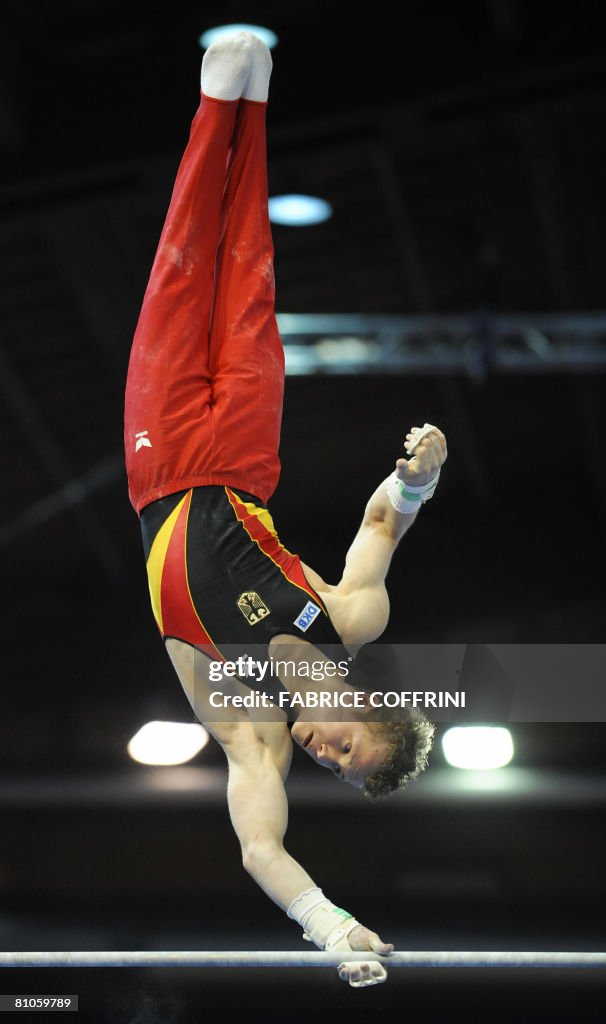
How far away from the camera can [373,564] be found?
4.06 m

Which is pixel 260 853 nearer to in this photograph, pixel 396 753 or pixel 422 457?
pixel 396 753

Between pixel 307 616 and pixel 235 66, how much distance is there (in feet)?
5.51

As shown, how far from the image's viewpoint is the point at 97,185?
693 cm

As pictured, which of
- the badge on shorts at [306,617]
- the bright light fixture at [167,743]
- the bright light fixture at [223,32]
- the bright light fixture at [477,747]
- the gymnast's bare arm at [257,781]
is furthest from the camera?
the bright light fixture at [167,743]

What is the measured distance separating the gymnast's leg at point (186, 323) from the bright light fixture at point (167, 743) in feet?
15.0

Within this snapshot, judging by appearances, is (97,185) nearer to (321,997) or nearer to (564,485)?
(321,997)

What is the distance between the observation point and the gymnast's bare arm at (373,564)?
4.01m

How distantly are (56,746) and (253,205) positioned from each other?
5.74 m

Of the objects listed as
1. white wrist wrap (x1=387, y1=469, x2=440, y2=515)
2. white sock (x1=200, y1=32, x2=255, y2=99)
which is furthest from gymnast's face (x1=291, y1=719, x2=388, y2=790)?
white sock (x1=200, y1=32, x2=255, y2=99)


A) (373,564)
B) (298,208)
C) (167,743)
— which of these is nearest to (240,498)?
(373,564)

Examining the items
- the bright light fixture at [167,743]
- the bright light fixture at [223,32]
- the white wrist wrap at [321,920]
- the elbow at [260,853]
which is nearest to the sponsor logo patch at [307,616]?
the elbow at [260,853]

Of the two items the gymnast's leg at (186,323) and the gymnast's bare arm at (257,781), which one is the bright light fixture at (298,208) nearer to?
the gymnast's leg at (186,323)

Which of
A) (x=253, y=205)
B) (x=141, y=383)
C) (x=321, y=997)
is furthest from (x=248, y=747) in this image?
(x=321, y=997)

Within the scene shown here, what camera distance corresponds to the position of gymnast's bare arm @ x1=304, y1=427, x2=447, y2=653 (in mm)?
4008
